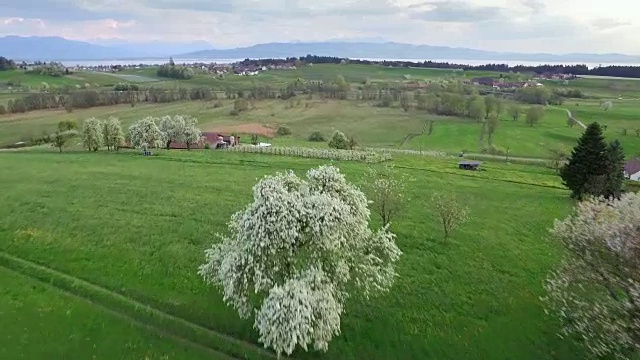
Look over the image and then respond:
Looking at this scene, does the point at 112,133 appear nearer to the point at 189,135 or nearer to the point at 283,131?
the point at 189,135

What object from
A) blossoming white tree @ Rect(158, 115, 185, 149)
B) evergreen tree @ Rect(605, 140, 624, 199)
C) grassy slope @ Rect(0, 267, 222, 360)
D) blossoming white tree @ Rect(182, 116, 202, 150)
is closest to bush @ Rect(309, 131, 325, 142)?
blossoming white tree @ Rect(182, 116, 202, 150)

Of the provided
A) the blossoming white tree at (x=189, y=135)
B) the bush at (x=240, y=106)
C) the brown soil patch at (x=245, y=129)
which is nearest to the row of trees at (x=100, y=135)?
the blossoming white tree at (x=189, y=135)

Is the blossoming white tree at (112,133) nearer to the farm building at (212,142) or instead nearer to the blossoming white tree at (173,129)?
the farm building at (212,142)

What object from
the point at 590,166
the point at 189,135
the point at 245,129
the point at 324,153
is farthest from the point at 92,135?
the point at 590,166

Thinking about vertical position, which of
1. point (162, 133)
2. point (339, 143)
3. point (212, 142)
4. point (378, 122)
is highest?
point (162, 133)

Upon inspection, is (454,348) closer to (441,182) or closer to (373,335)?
(373,335)
